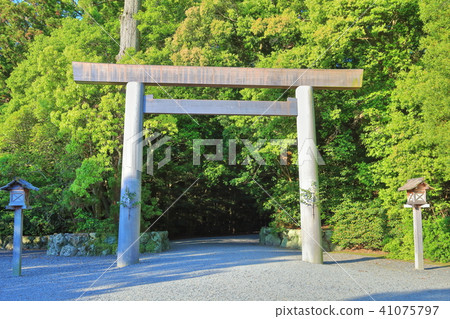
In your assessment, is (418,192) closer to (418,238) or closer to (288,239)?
(418,238)

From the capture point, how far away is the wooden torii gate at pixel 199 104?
27.6ft

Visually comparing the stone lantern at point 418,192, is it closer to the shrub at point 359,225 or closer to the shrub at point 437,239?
the shrub at point 437,239

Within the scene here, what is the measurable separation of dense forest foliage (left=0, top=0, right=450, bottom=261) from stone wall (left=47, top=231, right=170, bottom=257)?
0.50 metres

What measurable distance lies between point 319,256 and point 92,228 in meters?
7.27

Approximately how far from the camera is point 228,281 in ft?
21.0

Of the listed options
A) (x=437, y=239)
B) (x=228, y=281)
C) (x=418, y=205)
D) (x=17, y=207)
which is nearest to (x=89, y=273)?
(x=17, y=207)

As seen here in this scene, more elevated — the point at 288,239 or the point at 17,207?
the point at 17,207

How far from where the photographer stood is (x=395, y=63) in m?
11.7

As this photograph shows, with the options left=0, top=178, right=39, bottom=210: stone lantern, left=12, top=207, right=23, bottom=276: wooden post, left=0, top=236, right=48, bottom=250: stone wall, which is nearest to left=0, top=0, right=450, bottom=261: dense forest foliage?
left=0, top=236, right=48, bottom=250: stone wall

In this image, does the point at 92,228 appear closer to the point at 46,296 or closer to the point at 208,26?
the point at 46,296

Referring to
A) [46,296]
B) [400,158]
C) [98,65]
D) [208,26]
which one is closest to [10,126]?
[98,65]

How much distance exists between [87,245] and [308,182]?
6780 mm

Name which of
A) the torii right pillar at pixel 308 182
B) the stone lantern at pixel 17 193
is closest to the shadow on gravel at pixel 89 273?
the torii right pillar at pixel 308 182

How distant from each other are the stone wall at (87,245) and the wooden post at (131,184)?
327cm
